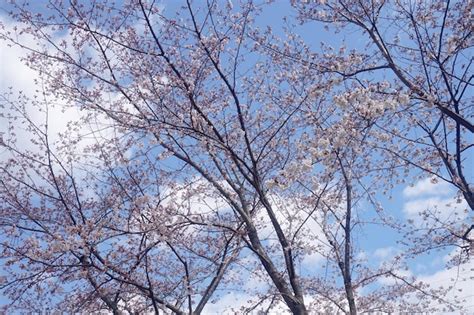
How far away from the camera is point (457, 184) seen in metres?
7.20

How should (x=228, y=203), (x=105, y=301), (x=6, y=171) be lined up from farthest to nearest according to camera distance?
(x=6, y=171) → (x=105, y=301) → (x=228, y=203)

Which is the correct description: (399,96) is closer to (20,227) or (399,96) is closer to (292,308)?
(292,308)

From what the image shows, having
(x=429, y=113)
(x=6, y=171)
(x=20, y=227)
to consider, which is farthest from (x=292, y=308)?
(x=6, y=171)

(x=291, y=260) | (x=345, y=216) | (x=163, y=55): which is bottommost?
(x=291, y=260)

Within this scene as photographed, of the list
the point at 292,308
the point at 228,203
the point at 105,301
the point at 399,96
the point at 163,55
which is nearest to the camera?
the point at 399,96

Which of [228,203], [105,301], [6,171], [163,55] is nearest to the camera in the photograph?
[163,55]

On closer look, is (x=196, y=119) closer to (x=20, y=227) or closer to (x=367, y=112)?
(x=367, y=112)

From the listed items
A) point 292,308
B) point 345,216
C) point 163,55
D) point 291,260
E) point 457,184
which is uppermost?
point 163,55

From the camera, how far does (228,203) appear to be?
821cm

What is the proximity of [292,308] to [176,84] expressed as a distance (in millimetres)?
3295

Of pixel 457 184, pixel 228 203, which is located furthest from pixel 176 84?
pixel 457 184

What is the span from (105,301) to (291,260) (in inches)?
135

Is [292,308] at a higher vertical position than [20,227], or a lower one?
lower

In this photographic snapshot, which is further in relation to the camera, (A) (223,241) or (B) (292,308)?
(A) (223,241)
